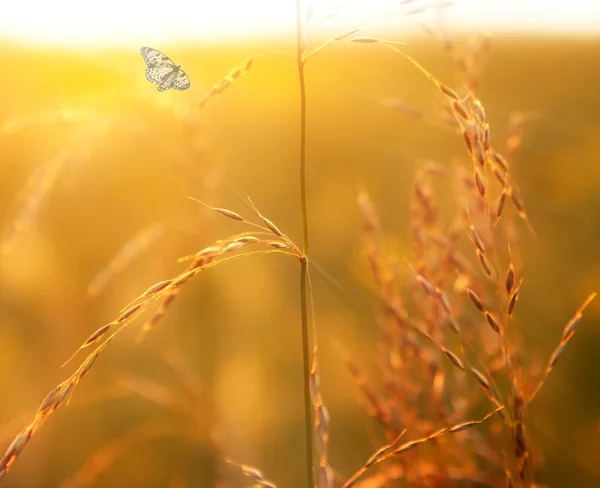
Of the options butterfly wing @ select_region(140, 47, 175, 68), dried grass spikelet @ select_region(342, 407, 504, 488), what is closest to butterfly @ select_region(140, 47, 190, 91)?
butterfly wing @ select_region(140, 47, 175, 68)

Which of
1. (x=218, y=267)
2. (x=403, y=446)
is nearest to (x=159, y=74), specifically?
(x=403, y=446)

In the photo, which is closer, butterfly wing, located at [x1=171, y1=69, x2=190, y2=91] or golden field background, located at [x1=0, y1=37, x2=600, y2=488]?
A: butterfly wing, located at [x1=171, y1=69, x2=190, y2=91]

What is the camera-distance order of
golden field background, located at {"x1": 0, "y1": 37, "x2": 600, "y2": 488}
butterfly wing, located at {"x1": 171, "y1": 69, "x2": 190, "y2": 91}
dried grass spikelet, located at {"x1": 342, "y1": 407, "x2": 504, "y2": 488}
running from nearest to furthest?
1. dried grass spikelet, located at {"x1": 342, "y1": 407, "x2": 504, "y2": 488}
2. butterfly wing, located at {"x1": 171, "y1": 69, "x2": 190, "y2": 91}
3. golden field background, located at {"x1": 0, "y1": 37, "x2": 600, "y2": 488}

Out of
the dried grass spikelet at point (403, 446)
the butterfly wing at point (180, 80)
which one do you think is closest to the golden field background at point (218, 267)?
the butterfly wing at point (180, 80)

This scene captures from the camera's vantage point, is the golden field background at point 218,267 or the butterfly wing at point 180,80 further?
the golden field background at point 218,267

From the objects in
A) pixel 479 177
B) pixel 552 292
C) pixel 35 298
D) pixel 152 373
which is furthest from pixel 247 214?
pixel 479 177

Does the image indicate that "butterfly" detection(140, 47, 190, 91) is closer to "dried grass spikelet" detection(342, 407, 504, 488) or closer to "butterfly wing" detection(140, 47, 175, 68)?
"butterfly wing" detection(140, 47, 175, 68)

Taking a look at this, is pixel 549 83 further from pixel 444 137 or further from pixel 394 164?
pixel 394 164

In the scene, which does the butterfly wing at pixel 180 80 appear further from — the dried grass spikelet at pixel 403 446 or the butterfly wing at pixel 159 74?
the dried grass spikelet at pixel 403 446
